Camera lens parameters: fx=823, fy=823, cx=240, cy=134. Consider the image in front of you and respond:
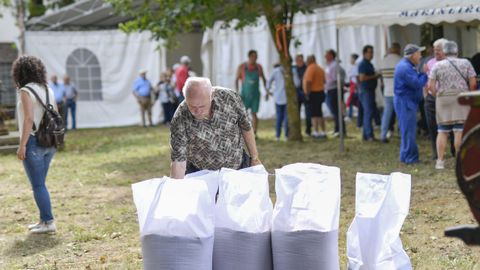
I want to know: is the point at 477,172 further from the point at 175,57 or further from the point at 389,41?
the point at 175,57

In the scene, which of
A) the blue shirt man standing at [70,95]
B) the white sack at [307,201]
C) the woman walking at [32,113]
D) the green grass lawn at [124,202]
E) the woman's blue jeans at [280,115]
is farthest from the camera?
the blue shirt man standing at [70,95]

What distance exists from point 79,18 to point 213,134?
61.8 feet

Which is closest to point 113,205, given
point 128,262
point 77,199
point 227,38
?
point 77,199

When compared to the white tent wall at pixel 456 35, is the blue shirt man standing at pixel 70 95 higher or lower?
lower

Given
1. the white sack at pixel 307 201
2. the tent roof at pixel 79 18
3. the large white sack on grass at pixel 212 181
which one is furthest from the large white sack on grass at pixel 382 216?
the tent roof at pixel 79 18

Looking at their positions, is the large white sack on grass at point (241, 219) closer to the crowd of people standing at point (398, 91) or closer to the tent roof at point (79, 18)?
the crowd of people standing at point (398, 91)

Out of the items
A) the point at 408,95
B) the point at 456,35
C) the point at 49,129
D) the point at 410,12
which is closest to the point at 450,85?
the point at 408,95

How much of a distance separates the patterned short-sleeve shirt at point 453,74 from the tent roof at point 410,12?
36.7 inches

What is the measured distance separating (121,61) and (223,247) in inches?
796

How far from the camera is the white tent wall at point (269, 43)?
67.9 ft

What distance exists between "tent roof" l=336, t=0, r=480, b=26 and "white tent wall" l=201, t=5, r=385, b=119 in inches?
275

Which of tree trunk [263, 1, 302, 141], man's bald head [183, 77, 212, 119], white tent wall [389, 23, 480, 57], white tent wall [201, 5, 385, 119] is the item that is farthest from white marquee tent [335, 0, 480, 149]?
white tent wall [201, 5, 385, 119]

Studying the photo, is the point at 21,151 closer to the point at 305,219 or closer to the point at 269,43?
the point at 305,219

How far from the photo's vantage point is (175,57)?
2547cm
